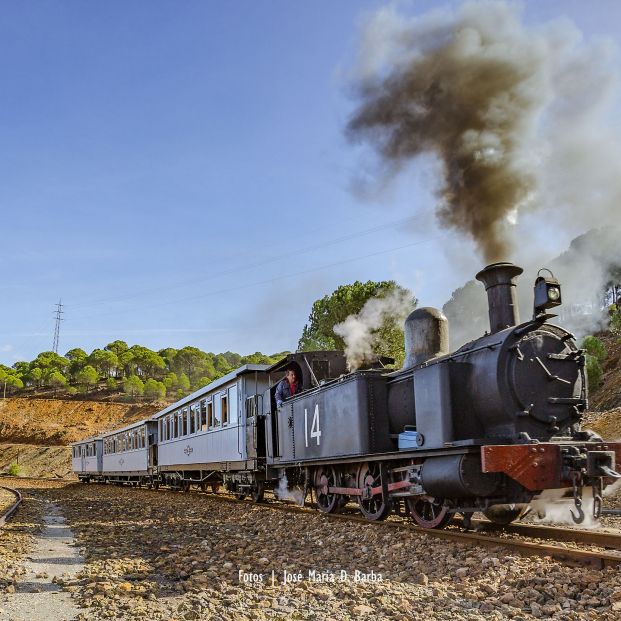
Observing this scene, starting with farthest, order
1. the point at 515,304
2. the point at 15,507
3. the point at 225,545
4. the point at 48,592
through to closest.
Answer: the point at 15,507 < the point at 515,304 < the point at 225,545 < the point at 48,592

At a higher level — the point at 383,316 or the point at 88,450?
the point at 383,316

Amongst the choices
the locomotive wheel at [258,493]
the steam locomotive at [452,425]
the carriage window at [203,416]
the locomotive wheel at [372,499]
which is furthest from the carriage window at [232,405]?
the locomotive wheel at [372,499]

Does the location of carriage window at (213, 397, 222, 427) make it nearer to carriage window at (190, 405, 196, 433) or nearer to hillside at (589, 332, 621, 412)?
carriage window at (190, 405, 196, 433)

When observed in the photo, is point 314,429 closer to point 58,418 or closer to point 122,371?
point 58,418

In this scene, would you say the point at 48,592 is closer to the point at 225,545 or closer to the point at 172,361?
the point at 225,545

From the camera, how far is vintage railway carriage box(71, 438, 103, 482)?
33.2 m

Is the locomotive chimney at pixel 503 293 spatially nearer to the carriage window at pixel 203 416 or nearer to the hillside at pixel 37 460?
the carriage window at pixel 203 416

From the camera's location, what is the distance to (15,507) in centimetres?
1330

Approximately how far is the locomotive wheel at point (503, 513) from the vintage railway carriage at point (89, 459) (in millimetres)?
27950

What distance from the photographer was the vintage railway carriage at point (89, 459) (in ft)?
109

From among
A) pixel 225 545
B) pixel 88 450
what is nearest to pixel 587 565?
pixel 225 545

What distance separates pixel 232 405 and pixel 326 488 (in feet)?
15.3

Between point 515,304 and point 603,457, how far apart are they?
198cm

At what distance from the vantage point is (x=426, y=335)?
862 cm
